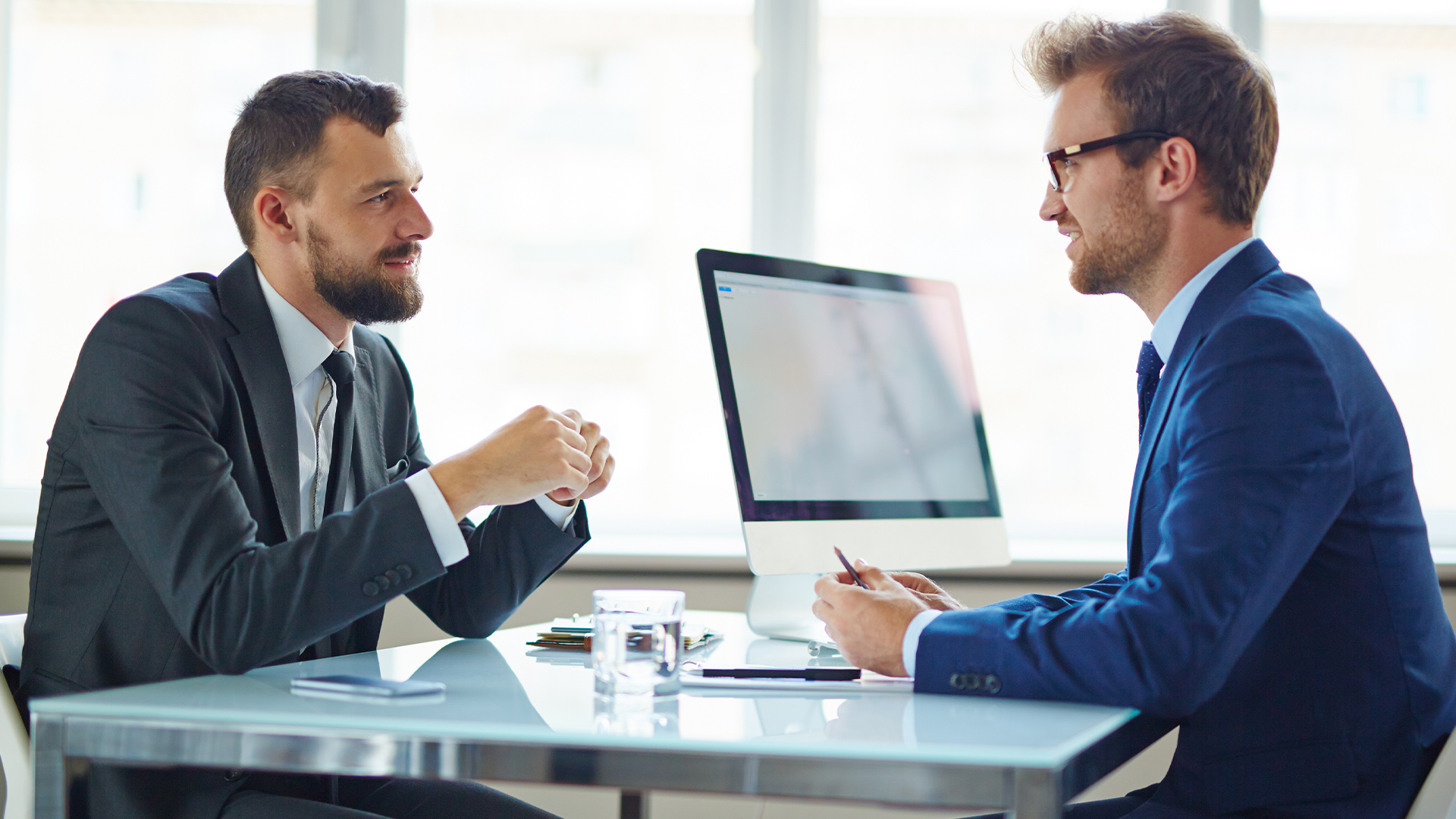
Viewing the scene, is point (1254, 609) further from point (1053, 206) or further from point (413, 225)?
point (413, 225)

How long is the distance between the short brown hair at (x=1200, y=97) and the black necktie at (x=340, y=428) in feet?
3.71

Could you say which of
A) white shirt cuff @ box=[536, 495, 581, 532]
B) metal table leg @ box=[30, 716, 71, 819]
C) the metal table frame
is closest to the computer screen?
white shirt cuff @ box=[536, 495, 581, 532]

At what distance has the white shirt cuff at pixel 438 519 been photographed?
3.92ft

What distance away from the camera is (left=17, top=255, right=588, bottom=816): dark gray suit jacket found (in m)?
1.16

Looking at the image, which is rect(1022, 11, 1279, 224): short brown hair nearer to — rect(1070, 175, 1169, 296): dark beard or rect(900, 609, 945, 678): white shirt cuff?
rect(1070, 175, 1169, 296): dark beard

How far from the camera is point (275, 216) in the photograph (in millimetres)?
1627

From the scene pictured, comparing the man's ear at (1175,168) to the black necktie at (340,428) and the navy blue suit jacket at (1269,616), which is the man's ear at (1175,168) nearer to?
the navy blue suit jacket at (1269,616)

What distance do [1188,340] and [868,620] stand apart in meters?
0.49

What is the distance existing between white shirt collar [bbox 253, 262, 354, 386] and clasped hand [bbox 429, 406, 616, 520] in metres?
0.44

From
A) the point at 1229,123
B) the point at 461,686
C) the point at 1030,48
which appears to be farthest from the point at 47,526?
the point at 1229,123

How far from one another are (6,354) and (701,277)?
246 cm

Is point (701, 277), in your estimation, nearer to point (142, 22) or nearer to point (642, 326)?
point (642, 326)

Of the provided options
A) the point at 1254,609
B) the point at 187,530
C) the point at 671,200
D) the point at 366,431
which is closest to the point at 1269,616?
the point at 1254,609

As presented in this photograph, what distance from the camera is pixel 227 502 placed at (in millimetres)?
1211
